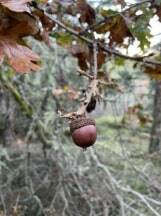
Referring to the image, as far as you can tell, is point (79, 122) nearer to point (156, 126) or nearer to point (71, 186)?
point (71, 186)

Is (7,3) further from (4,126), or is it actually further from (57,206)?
(4,126)

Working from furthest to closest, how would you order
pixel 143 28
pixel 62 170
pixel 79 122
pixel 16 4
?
1. pixel 62 170
2. pixel 143 28
3. pixel 16 4
4. pixel 79 122

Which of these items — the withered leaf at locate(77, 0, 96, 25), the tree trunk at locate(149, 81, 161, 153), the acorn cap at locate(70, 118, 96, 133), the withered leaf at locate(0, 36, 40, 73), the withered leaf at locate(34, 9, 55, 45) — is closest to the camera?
the acorn cap at locate(70, 118, 96, 133)

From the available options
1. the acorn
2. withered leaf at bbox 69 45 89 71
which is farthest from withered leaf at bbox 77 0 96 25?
the acorn

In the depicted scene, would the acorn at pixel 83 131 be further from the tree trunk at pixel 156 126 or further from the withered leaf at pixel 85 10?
the tree trunk at pixel 156 126

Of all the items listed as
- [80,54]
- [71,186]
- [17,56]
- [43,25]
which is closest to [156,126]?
[71,186]

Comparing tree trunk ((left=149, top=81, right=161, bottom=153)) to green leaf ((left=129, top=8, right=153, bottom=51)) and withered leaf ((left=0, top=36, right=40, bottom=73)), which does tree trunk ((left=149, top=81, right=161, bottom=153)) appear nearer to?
green leaf ((left=129, top=8, right=153, bottom=51))

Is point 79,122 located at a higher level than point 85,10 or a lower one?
lower

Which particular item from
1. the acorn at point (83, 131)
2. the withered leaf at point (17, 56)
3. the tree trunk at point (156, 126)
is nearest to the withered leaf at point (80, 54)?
the withered leaf at point (17, 56)

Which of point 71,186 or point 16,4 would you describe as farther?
point 71,186

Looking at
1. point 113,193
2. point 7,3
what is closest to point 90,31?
point 7,3
